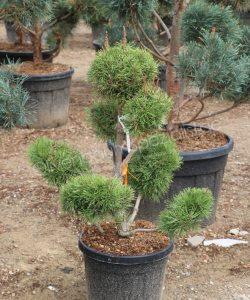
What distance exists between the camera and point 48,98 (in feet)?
14.7

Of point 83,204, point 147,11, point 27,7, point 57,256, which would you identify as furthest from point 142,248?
point 27,7

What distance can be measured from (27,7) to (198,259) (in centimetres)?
177

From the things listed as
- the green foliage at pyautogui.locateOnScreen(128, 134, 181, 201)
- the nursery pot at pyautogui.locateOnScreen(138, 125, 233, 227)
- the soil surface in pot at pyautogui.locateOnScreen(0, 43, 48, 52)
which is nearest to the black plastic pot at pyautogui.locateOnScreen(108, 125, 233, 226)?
the nursery pot at pyautogui.locateOnScreen(138, 125, 233, 227)

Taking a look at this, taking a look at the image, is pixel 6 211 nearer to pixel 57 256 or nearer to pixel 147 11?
pixel 57 256

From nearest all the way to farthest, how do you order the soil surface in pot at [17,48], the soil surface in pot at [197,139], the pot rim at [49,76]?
the soil surface in pot at [197,139], the pot rim at [49,76], the soil surface in pot at [17,48]

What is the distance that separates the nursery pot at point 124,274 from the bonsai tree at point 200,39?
85 centimetres

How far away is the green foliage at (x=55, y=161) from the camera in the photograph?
80.3 inches

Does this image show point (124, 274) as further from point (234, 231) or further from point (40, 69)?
point (40, 69)

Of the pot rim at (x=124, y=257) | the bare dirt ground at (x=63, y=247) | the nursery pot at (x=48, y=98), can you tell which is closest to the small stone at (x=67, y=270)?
the bare dirt ground at (x=63, y=247)

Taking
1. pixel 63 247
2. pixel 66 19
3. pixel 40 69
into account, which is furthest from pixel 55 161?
pixel 66 19

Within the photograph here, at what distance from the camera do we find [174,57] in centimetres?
308

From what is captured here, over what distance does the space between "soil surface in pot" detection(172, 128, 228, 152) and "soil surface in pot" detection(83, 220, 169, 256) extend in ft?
2.60

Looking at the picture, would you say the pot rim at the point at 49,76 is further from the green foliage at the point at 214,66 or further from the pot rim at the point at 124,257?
the pot rim at the point at 124,257

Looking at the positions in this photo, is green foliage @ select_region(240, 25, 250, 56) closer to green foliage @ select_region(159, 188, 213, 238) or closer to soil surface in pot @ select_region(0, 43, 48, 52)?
green foliage @ select_region(159, 188, 213, 238)
